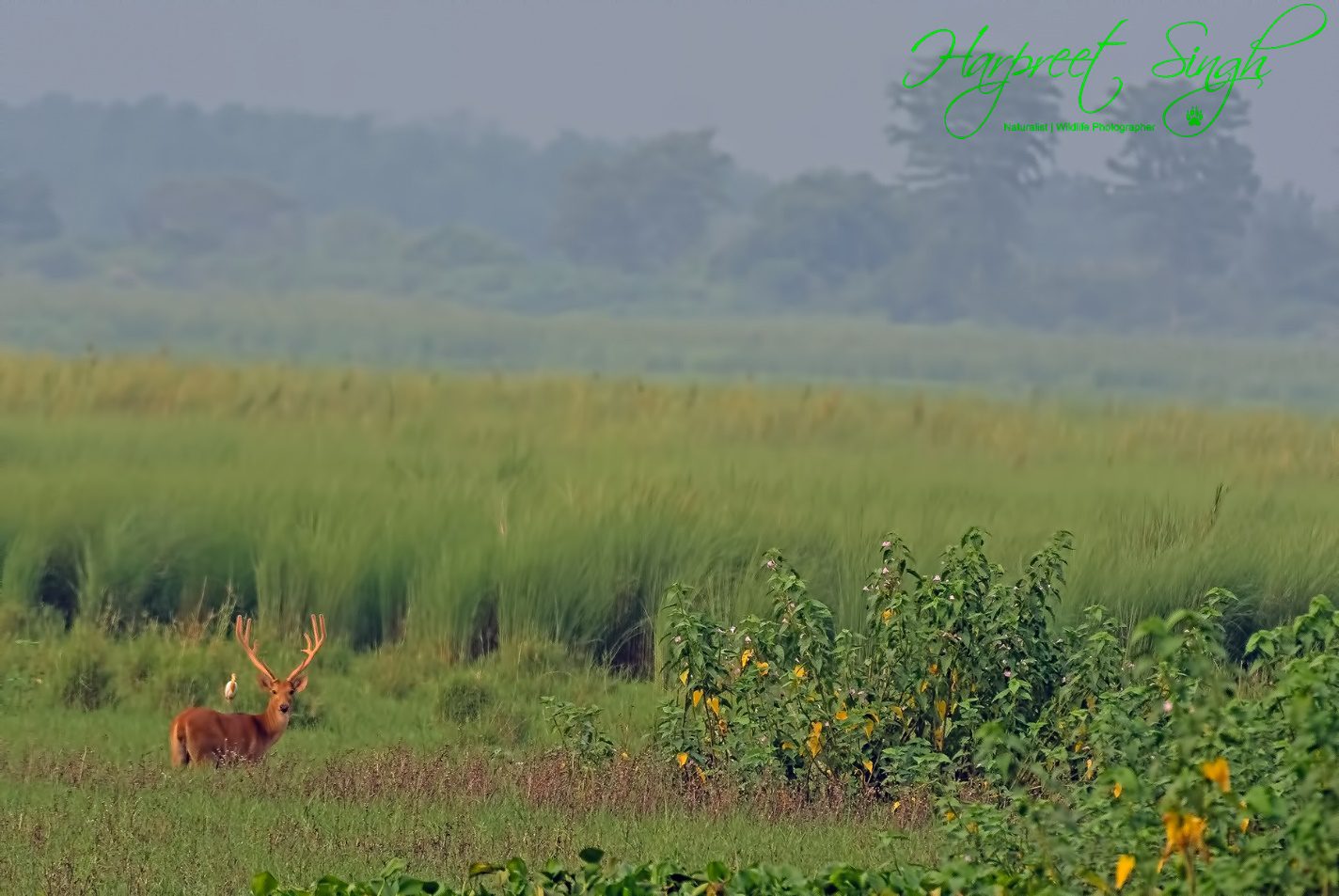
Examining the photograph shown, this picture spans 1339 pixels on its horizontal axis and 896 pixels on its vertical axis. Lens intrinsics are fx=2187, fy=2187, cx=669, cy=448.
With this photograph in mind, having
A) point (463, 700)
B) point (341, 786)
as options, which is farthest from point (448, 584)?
point (341, 786)

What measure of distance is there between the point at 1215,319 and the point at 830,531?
69.2m

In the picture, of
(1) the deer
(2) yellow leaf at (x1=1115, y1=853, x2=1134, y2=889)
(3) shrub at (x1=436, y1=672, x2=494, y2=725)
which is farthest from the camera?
(3) shrub at (x1=436, y1=672, x2=494, y2=725)

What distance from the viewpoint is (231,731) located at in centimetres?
905

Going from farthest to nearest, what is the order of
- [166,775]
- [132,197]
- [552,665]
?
[132,197] → [552,665] → [166,775]

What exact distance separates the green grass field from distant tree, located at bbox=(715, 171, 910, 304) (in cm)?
6545

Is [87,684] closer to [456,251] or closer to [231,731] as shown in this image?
[231,731]

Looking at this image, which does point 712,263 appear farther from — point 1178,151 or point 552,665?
point 552,665

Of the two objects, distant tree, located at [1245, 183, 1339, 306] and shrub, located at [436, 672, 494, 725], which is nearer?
shrub, located at [436, 672, 494, 725]

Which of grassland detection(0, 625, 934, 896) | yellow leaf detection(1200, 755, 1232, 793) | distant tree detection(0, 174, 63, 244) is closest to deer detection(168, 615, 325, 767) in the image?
grassland detection(0, 625, 934, 896)

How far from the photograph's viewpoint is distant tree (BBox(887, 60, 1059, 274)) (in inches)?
3290

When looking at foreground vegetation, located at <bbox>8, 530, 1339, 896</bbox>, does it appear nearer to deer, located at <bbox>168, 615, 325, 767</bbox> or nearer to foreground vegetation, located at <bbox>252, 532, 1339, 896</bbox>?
foreground vegetation, located at <bbox>252, 532, 1339, 896</bbox>

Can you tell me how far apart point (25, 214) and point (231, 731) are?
8623 centimetres

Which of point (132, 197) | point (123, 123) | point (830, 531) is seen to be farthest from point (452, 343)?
point (830, 531)

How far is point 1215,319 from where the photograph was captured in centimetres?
8044
